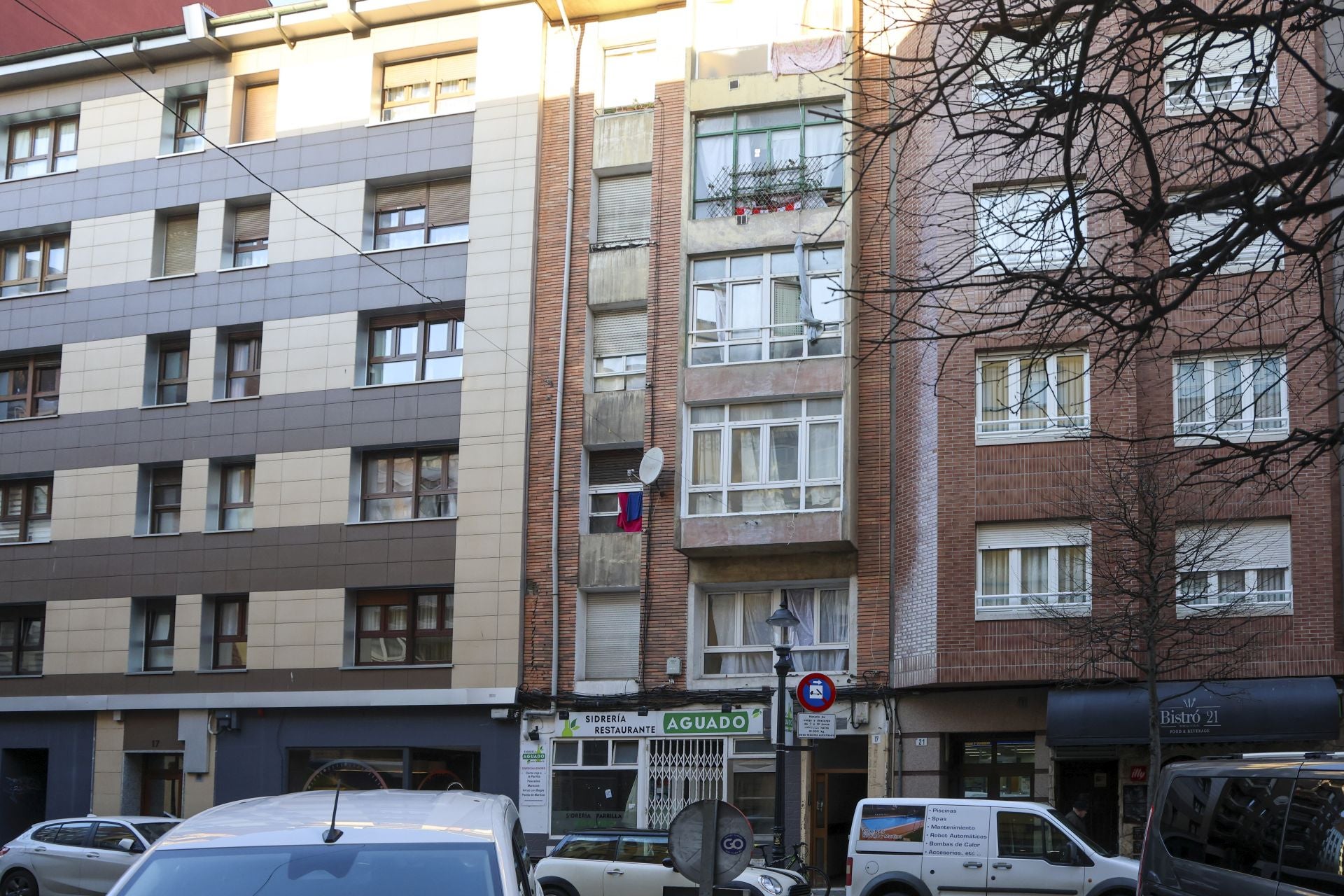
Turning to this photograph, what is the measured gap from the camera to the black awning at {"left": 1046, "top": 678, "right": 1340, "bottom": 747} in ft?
73.6

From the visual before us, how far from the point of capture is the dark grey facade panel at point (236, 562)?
99.2 feet

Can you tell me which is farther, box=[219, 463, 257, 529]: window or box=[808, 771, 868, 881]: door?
box=[219, 463, 257, 529]: window

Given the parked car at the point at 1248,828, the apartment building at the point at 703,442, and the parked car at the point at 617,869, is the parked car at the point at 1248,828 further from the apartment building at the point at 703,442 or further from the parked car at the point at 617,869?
the apartment building at the point at 703,442

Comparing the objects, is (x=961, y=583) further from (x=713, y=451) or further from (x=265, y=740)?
(x=265, y=740)

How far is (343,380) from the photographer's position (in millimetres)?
31156

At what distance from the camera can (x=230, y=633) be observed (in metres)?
31.9

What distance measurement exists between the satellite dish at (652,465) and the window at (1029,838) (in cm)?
1082

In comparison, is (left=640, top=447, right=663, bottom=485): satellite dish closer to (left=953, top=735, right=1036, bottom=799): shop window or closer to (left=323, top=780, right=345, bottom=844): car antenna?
(left=953, top=735, right=1036, bottom=799): shop window

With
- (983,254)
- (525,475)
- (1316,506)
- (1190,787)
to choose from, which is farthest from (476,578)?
(1190,787)

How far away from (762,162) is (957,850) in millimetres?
14141

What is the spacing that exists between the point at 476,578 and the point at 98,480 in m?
9.26

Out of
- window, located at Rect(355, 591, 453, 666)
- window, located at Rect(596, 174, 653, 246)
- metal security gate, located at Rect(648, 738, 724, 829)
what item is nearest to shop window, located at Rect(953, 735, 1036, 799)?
metal security gate, located at Rect(648, 738, 724, 829)

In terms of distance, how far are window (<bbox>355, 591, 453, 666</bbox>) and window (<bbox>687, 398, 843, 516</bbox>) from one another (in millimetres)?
5846

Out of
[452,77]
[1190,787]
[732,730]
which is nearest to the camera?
[1190,787]
